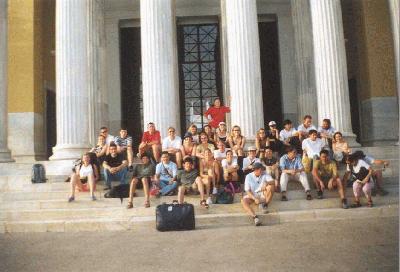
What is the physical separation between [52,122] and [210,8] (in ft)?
37.8

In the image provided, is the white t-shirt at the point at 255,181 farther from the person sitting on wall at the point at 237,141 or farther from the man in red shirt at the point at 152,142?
the man in red shirt at the point at 152,142

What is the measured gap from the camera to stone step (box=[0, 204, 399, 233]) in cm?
1168

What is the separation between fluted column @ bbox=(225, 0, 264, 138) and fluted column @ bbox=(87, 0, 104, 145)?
6.99 meters

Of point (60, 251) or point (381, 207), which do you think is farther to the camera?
point (381, 207)

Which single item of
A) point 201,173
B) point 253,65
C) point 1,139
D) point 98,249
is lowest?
point 98,249

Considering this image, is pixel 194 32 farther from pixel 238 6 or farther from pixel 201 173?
pixel 201 173

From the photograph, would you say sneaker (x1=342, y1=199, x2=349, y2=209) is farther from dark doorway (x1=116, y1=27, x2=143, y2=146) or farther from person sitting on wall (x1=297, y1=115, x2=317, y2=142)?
dark doorway (x1=116, y1=27, x2=143, y2=146)

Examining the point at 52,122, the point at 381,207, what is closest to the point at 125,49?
the point at 52,122

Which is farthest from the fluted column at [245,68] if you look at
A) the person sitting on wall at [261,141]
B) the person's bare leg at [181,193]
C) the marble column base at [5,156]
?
the marble column base at [5,156]

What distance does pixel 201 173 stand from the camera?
13.7 m

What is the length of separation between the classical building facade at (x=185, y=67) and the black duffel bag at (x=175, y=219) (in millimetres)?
6535

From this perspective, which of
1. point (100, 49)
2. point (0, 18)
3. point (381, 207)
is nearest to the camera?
point (381, 207)

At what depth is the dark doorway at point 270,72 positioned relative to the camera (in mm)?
26453

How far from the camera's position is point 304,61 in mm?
21594
